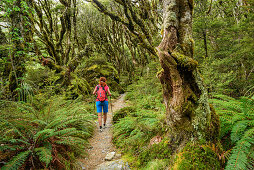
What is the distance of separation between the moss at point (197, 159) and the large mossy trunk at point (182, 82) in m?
0.15

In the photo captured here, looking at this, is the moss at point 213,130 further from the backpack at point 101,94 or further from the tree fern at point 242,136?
the backpack at point 101,94

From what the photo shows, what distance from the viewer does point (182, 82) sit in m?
2.10

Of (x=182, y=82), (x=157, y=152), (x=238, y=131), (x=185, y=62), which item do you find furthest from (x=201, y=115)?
(x=157, y=152)

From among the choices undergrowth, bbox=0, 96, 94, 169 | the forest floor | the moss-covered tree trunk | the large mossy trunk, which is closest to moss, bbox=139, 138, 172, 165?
the large mossy trunk

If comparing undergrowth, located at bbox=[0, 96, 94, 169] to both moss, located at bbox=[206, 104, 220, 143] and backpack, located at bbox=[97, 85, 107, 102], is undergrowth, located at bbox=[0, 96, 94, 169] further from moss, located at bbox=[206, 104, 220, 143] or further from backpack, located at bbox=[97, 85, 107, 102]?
moss, located at bbox=[206, 104, 220, 143]

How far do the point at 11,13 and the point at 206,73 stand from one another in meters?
7.54

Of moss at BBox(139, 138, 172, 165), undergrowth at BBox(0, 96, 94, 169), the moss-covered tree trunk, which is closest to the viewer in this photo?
undergrowth at BBox(0, 96, 94, 169)

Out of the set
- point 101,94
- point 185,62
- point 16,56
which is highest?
point 16,56

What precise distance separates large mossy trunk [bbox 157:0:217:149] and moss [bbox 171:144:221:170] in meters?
0.15

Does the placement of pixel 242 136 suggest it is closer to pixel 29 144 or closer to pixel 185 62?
pixel 185 62

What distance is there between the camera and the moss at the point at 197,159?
169 cm

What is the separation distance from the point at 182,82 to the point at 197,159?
1.15 m

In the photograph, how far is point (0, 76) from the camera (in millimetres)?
5102

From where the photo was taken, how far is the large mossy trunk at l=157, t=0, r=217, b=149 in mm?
1974
